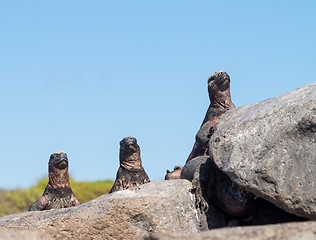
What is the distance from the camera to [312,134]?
A: 7488 millimetres

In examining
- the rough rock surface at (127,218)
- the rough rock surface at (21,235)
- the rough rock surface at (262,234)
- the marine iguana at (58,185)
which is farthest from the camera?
the marine iguana at (58,185)

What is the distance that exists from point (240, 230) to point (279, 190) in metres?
2.59

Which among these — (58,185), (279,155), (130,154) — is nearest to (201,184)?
(279,155)

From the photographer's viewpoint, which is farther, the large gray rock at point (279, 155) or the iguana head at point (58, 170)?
the iguana head at point (58, 170)

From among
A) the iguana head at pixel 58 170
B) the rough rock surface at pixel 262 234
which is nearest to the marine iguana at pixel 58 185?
the iguana head at pixel 58 170

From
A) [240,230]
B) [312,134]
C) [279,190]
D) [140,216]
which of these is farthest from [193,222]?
[240,230]

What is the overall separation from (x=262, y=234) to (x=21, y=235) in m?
4.22

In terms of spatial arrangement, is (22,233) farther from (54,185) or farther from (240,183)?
(54,185)

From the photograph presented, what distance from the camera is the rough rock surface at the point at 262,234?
475 centimetres

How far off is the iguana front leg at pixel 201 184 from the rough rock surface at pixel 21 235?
2179 millimetres

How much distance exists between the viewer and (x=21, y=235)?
795cm

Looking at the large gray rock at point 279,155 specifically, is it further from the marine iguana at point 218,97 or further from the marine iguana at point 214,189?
the marine iguana at point 218,97

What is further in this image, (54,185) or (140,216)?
(54,185)

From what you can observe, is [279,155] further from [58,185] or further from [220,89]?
[58,185]
